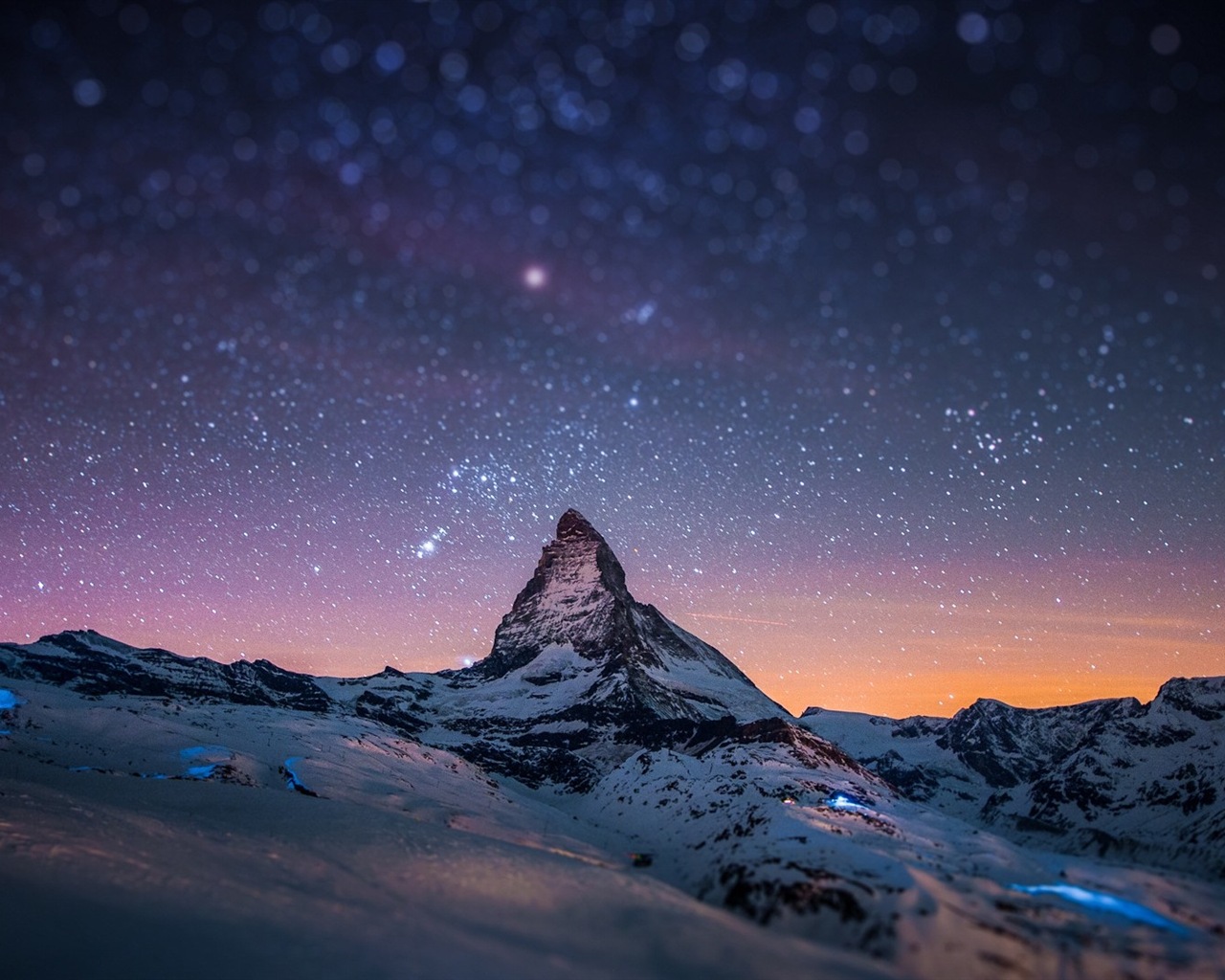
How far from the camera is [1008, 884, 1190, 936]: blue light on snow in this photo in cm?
2536

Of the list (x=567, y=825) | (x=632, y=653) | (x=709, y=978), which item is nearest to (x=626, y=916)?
(x=709, y=978)

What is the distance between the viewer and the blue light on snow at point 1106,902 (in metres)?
25.4

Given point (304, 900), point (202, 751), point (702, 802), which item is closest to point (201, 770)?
point (202, 751)

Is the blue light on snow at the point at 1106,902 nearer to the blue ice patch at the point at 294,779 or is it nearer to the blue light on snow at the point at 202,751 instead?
the blue ice patch at the point at 294,779

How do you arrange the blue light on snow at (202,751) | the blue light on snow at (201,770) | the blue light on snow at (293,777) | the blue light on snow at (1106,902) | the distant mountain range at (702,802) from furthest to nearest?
the blue light on snow at (202,751), the blue light on snow at (293,777), the blue light on snow at (201,770), the blue light on snow at (1106,902), the distant mountain range at (702,802)

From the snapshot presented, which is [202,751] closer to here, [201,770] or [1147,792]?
[201,770]

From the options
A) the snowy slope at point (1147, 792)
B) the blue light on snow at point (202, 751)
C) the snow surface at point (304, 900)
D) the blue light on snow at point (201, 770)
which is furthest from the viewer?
the snowy slope at point (1147, 792)

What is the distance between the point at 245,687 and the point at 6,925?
15207 cm

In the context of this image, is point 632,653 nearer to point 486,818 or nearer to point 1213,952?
point 486,818

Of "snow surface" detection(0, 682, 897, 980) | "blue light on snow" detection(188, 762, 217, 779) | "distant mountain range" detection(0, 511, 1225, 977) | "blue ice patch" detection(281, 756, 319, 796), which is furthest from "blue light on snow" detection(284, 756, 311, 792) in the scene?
"snow surface" detection(0, 682, 897, 980)

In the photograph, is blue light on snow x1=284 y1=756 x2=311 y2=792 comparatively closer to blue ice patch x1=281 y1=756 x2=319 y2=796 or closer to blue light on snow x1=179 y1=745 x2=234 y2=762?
blue ice patch x1=281 y1=756 x2=319 y2=796

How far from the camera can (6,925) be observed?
1611 centimetres

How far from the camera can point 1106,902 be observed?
90.0 ft

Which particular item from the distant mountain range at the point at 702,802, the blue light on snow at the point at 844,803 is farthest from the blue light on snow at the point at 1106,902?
the blue light on snow at the point at 844,803
